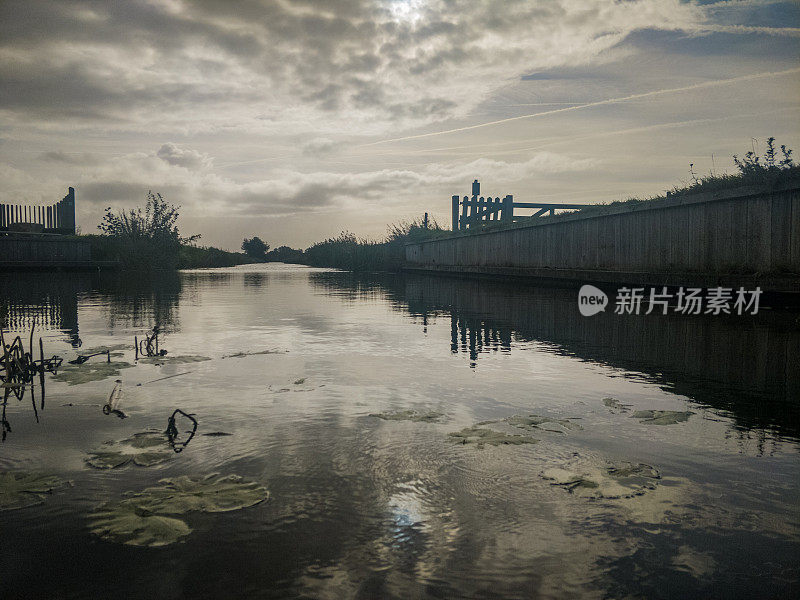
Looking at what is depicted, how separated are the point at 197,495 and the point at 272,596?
33.5 inches

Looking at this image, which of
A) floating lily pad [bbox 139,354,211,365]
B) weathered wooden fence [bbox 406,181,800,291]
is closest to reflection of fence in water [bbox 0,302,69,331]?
floating lily pad [bbox 139,354,211,365]

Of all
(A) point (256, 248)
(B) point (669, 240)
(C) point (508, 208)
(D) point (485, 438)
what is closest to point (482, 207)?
(C) point (508, 208)

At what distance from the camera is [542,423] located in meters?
3.82

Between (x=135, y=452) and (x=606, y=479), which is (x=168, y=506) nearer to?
(x=135, y=452)

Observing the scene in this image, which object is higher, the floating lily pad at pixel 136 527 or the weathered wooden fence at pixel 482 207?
the weathered wooden fence at pixel 482 207

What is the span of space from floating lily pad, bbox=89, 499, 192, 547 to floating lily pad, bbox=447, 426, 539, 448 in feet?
5.18

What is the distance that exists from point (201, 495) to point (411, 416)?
162 centimetres

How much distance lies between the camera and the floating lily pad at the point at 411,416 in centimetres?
392

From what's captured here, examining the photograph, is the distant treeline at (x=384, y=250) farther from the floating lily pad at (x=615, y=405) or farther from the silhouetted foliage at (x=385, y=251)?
the floating lily pad at (x=615, y=405)

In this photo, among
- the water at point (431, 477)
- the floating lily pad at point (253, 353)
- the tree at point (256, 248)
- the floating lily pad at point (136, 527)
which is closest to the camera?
the water at point (431, 477)

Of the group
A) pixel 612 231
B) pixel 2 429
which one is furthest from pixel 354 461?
pixel 612 231

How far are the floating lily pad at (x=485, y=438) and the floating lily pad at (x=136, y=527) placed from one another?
1580mm

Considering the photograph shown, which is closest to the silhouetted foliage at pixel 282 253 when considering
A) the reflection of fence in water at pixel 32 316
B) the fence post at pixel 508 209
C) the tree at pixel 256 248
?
the tree at pixel 256 248

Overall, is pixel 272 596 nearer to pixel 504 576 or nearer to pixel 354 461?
pixel 504 576
